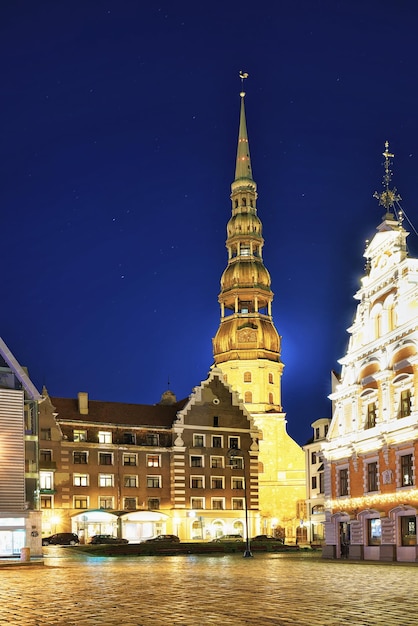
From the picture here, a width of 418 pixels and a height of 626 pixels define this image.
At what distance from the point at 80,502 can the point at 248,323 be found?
42747 mm

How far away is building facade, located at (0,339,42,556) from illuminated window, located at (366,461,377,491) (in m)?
17.2

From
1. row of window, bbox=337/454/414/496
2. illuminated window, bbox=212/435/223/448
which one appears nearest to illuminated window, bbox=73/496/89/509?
illuminated window, bbox=212/435/223/448

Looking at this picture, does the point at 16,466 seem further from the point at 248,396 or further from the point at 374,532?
the point at 248,396

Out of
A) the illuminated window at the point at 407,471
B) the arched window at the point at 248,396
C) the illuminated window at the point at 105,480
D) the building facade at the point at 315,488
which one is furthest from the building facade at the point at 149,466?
the illuminated window at the point at 407,471

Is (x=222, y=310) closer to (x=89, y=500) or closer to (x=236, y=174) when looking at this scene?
(x=236, y=174)

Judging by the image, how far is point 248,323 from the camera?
4417 inches

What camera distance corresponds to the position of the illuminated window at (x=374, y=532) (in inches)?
1671

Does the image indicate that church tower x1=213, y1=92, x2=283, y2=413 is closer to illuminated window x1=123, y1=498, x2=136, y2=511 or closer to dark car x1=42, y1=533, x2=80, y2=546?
illuminated window x1=123, y1=498, x2=136, y2=511

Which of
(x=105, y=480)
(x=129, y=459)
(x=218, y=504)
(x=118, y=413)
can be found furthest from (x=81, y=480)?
(x=218, y=504)

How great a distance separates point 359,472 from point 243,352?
6694cm

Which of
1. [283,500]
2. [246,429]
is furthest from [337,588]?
[283,500]

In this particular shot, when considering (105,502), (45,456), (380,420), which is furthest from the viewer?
(105,502)

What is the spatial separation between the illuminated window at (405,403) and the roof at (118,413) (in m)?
42.6

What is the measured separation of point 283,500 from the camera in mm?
103312
